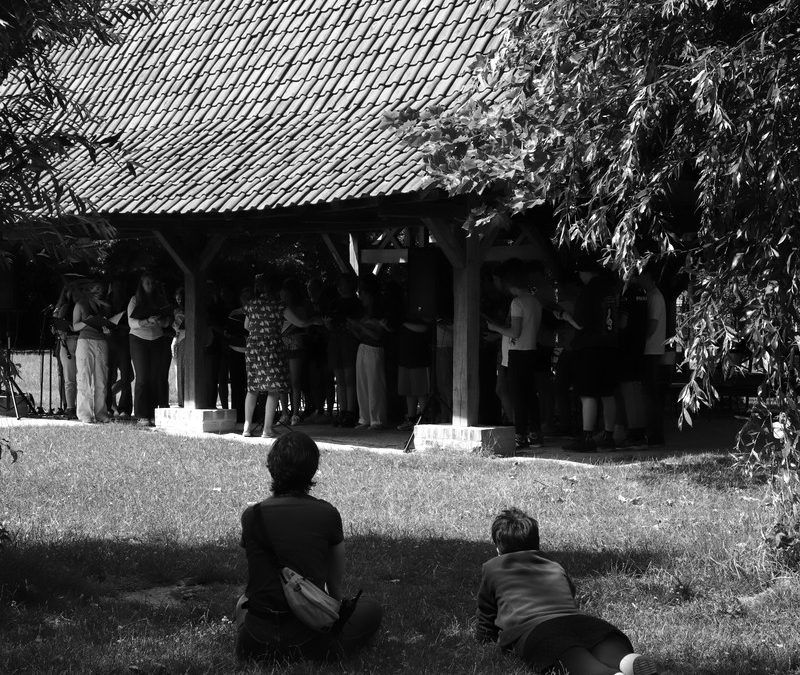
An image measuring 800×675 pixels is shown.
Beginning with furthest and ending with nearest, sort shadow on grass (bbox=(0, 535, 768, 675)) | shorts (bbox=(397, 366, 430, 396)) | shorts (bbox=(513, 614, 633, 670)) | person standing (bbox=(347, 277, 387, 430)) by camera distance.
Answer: person standing (bbox=(347, 277, 387, 430)) → shorts (bbox=(397, 366, 430, 396)) → shadow on grass (bbox=(0, 535, 768, 675)) → shorts (bbox=(513, 614, 633, 670))

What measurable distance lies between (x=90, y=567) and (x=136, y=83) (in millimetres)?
11068

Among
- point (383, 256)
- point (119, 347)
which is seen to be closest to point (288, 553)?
point (119, 347)

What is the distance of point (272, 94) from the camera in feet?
49.5

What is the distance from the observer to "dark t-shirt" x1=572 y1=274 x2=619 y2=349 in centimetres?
1202

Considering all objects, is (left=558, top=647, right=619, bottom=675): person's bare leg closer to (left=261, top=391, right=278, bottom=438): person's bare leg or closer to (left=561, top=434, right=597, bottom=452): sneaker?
(left=561, top=434, right=597, bottom=452): sneaker

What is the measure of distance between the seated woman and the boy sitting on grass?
0.71 m

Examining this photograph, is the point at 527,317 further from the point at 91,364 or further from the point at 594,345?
the point at 91,364

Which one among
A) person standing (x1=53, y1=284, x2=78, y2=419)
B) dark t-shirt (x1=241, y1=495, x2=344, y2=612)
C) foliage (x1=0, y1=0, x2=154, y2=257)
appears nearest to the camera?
dark t-shirt (x1=241, y1=495, x2=344, y2=612)

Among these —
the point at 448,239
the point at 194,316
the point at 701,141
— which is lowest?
the point at 194,316

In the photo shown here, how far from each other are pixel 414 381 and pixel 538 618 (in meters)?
9.38

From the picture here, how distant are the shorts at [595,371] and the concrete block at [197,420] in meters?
4.79

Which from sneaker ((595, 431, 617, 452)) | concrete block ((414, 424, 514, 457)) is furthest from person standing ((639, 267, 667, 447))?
concrete block ((414, 424, 514, 457))

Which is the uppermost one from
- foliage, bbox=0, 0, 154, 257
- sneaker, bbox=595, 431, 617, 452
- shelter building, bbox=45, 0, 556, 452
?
shelter building, bbox=45, 0, 556, 452

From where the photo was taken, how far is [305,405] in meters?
16.5
